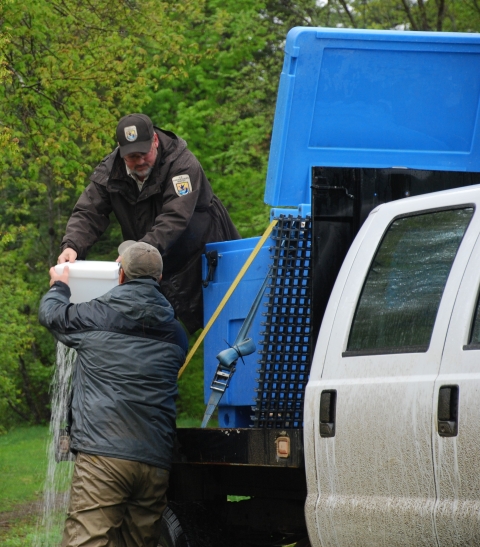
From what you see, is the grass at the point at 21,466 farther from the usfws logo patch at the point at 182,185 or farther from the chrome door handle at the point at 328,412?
the chrome door handle at the point at 328,412

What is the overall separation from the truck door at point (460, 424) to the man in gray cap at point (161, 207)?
2223 millimetres

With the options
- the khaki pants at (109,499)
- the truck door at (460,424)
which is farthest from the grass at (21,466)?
the truck door at (460,424)

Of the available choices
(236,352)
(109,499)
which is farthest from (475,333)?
(109,499)

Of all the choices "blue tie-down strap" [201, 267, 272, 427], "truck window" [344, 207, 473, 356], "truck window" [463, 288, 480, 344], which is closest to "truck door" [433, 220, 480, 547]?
"truck window" [463, 288, 480, 344]

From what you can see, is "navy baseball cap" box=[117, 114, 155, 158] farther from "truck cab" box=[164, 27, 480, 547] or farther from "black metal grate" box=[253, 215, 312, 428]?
"black metal grate" box=[253, 215, 312, 428]

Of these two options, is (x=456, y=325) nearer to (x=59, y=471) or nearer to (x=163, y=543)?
(x=163, y=543)

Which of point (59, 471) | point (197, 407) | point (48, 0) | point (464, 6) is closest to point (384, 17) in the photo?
point (464, 6)

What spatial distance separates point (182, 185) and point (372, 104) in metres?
1.14

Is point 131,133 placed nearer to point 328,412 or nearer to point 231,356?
point 231,356

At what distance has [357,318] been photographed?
3.87m

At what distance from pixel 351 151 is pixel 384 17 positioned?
1866 centimetres

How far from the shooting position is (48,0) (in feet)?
40.0

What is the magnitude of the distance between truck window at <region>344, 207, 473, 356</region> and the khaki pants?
1.39 metres

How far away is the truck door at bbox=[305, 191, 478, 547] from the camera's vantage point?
11.2 feet
